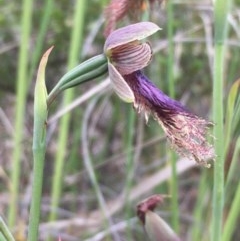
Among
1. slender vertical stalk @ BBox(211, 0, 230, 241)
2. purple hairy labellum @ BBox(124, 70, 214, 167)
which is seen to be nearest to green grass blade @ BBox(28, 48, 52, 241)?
purple hairy labellum @ BBox(124, 70, 214, 167)

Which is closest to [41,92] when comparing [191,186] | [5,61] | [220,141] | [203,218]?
[220,141]

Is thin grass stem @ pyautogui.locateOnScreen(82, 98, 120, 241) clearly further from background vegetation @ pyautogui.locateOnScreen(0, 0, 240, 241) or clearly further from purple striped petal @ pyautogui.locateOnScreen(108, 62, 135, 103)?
purple striped petal @ pyautogui.locateOnScreen(108, 62, 135, 103)

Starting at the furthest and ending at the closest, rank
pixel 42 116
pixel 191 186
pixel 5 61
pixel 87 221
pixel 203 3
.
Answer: pixel 191 186 → pixel 5 61 → pixel 203 3 → pixel 87 221 → pixel 42 116

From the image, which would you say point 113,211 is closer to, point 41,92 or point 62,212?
point 62,212

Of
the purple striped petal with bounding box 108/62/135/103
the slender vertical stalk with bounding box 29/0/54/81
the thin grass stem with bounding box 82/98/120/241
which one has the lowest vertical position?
the thin grass stem with bounding box 82/98/120/241

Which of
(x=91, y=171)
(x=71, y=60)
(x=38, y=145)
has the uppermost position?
(x=71, y=60)

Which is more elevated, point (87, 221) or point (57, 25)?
point (57, 25)

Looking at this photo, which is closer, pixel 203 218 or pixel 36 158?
pixel 36 158

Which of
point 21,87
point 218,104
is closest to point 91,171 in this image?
point 21,87

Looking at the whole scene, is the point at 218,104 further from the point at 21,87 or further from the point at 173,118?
the point at 21,87
